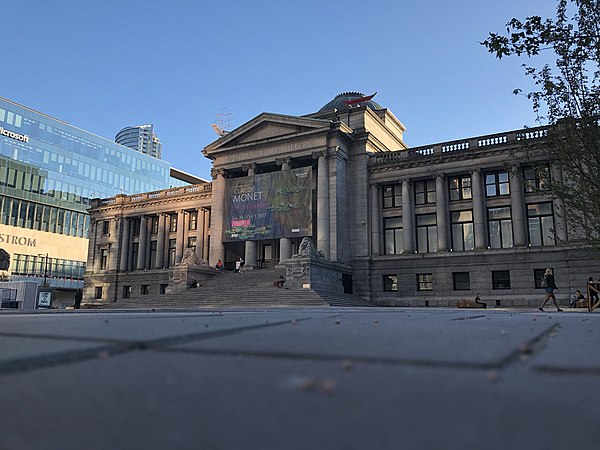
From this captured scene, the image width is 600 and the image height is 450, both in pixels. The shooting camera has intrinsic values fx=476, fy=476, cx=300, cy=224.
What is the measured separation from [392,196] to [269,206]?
1074cm

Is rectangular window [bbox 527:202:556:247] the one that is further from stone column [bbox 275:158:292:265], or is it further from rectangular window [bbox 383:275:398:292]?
stone column [bbox 275:158:292:265]

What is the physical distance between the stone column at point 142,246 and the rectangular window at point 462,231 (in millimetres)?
33950

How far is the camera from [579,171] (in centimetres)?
1619

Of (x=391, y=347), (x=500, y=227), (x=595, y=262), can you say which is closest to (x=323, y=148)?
(x=500, y=227)

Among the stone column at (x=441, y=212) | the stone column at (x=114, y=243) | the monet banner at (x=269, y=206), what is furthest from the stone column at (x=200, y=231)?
the stone column at (x=441, y=212)

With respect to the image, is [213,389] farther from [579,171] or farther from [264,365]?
[579,171]

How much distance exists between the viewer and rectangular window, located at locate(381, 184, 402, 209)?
4116cm

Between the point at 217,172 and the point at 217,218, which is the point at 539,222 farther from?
the point at 217,172

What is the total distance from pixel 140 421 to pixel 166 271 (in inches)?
2023

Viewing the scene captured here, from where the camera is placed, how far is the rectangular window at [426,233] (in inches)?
1544

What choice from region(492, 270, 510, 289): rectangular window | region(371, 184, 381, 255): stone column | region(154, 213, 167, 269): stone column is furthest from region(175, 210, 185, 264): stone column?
region(492, 270, 510, 289): rectangular window

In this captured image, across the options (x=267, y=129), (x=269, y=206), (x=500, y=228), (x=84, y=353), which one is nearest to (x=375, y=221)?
(x=269, y=206)

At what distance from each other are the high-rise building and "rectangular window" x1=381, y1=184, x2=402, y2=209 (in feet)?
187

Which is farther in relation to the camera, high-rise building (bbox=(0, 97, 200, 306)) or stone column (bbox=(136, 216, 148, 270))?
high-rise building (bbox=(0, 97, 200, 306))
